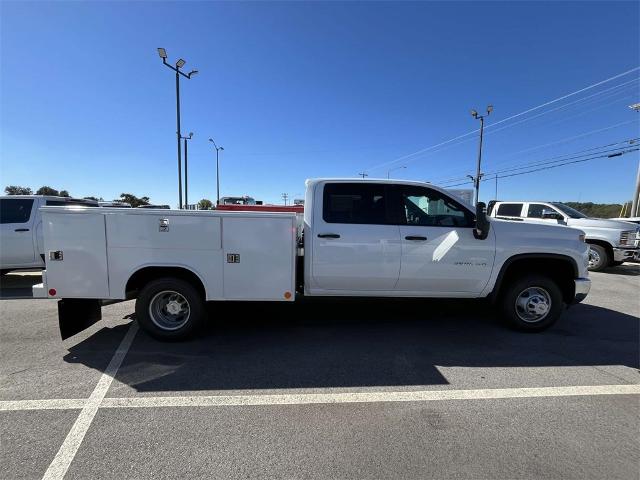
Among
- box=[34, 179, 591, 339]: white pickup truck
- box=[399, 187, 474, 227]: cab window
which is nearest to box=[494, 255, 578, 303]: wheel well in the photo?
box=[34, 179, 591, 339]: white pickup truck

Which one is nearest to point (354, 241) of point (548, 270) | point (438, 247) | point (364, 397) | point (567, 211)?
point (438, 247)

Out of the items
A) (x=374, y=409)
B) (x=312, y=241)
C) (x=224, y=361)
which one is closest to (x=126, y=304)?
(x=224, y=361)

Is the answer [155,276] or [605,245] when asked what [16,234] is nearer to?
[155,276]

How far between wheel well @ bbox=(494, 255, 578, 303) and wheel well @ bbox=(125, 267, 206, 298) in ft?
13.0

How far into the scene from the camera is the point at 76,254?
4.16m

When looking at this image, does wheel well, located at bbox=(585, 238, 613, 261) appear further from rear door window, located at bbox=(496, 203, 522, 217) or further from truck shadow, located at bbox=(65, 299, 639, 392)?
truck shadow, located at bbox=(65, 299, 639, 392)

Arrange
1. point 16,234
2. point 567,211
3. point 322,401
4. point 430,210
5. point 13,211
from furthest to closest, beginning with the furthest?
point 567,211 → point 13,211 → point 16,234 → point 430,210 → point 322,401

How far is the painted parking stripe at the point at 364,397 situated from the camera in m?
3.13

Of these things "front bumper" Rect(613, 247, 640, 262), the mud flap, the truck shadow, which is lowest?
the truck shadow

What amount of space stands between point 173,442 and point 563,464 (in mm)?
2730

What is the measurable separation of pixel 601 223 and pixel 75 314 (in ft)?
41.6

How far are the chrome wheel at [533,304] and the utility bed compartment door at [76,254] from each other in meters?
5.29

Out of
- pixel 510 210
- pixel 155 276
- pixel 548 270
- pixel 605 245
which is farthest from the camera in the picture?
pixel 510 210

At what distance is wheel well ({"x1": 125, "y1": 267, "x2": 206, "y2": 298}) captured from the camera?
4.34 metres
